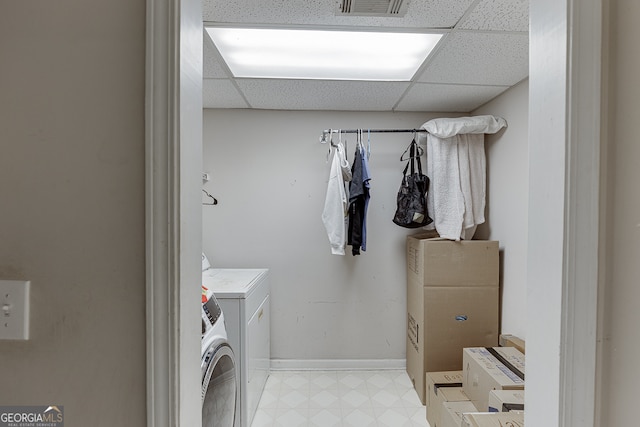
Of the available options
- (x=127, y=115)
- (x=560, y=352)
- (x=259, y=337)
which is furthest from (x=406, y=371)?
(x=127, y=115)

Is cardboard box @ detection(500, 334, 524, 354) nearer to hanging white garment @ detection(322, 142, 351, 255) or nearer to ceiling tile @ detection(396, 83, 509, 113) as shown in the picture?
hanging white garment @ detection(322, 142, 351, 255)

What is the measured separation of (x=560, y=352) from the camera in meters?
0.59

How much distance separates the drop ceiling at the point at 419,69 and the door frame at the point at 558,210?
27.9 inches

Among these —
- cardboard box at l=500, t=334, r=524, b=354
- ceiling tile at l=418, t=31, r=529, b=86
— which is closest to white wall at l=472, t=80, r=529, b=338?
cardboard box at l=500, t=334, r=524, b=354

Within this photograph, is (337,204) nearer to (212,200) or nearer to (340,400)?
(212,200)

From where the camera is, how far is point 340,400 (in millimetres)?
2031

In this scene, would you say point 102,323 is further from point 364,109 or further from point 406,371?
point 406,371

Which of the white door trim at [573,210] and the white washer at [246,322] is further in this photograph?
the white washer at [246,322]

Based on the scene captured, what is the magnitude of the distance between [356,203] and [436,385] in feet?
4.11

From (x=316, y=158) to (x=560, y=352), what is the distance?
2018mm

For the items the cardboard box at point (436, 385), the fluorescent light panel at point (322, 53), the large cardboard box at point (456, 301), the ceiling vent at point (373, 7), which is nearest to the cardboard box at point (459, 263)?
the large cardboard box at point (456, 301)

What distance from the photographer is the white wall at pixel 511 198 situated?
5.93 ft

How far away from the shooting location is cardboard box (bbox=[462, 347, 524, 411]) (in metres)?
1.37

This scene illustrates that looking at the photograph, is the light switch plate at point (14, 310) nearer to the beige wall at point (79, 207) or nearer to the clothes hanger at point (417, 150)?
the beige wall at point (79, 207)
